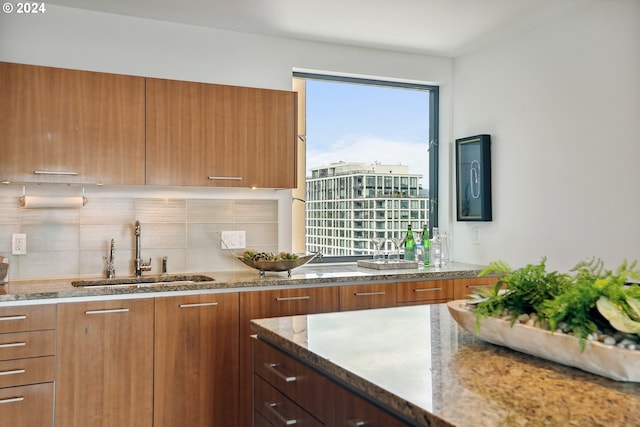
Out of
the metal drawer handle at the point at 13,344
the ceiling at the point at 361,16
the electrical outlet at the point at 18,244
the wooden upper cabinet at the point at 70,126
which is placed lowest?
the metal drawer handle at the point at 13,344

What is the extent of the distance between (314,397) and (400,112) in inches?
133

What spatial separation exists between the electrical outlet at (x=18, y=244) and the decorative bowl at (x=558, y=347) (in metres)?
2.60

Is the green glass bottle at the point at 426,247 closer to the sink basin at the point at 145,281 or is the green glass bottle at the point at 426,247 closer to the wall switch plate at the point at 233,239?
the wall switch plate at the point at 233,239

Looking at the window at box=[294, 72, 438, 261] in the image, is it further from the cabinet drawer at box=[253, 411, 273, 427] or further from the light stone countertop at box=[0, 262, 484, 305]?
the cabinet drawer at box=[253, 411, 273, 427]

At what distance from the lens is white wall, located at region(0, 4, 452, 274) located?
10.9 feet

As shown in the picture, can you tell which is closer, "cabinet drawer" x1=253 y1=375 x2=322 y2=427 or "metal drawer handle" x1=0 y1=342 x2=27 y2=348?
"cabinet drawer" x1=253 y1=375 x2=322 y2=427

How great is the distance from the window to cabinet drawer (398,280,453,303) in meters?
0.86

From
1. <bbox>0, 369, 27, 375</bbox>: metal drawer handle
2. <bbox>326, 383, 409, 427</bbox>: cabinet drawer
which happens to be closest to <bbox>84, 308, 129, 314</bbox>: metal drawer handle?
<bbox>0, 369, 27, 375</bbox>: metal drawer handle

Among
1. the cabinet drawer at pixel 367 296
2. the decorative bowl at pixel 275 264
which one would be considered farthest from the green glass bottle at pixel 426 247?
the decorative bowl at pixel 275 264

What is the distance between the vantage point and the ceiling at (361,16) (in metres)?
3.32

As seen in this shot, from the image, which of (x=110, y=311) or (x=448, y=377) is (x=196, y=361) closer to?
(x=110, y=311)

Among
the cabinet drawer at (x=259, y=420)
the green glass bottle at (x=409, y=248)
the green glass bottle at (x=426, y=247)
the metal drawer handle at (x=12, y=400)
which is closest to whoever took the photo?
the cabinet drawer at (x=259, y=420)

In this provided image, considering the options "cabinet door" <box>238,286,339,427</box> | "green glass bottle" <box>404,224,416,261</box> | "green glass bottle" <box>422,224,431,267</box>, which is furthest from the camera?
"green glass bottle" <box>404,224,416,261</box>

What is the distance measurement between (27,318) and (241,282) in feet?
3.41
